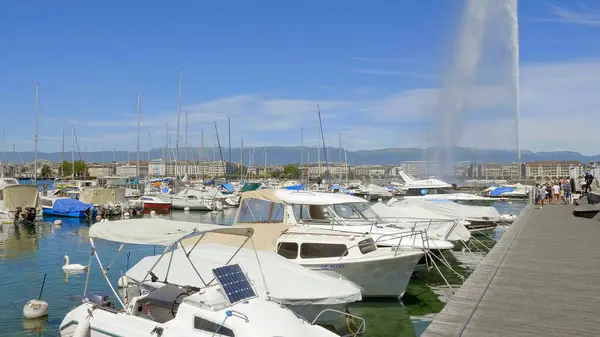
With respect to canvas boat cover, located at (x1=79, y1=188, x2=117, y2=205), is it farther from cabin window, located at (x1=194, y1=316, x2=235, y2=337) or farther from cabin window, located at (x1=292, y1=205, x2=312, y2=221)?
cabin window, located at (x1=194, y1=316, x2=235, y2=337)

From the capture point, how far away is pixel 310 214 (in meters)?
22.2

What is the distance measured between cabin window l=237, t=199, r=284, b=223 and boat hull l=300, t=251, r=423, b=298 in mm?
3765

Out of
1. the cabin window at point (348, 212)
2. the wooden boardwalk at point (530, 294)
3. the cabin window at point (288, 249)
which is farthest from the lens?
the cabin window at point (348, 212)

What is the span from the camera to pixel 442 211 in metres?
34.0

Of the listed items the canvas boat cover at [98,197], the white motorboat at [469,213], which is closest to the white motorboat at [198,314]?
the white motorboat at [469,213]

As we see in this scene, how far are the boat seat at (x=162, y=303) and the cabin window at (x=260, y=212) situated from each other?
935 centimetres

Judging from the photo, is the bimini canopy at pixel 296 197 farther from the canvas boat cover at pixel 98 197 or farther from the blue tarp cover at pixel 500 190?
the blue tarp cover at pixel 500 190

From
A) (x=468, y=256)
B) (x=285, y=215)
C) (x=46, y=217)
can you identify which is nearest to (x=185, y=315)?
(x=285, y=215)

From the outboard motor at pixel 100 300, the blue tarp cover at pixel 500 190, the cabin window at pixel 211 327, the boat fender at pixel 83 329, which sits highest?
the cabin window at pixel 211 327

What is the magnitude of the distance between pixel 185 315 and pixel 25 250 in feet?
85.2

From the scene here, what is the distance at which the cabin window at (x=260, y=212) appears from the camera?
21.5 m

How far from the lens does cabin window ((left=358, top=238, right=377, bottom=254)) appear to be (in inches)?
735

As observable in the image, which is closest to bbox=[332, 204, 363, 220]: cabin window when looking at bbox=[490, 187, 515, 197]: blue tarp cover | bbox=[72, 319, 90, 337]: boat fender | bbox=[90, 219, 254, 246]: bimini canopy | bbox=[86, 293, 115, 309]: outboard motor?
bbox=[90, 219, 254, 246]: bimini canopy

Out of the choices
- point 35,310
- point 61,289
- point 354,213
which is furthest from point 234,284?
point 354,213
